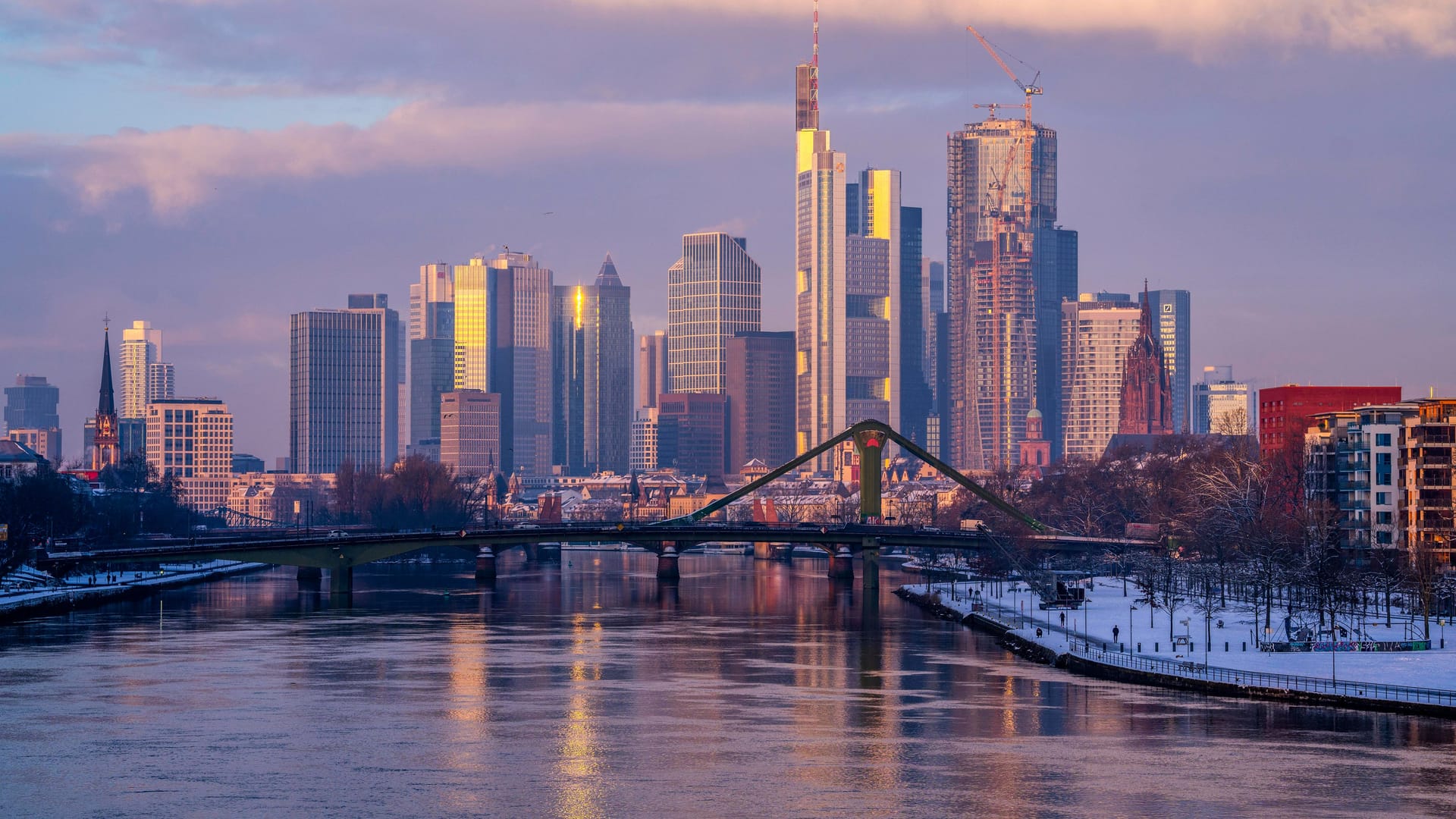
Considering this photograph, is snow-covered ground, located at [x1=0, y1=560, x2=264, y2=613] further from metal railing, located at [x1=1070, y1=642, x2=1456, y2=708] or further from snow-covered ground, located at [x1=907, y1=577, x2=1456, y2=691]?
metal railing, located at [x1=1070, y1=642, x2=1456, y2=708]

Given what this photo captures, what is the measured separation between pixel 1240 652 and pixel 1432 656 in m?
8.57

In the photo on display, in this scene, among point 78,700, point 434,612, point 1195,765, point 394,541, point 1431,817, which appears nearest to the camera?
point 1431,817

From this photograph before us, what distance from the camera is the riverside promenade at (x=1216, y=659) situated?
69562mm

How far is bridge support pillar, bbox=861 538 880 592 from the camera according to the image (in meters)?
152

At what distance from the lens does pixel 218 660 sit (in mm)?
87750

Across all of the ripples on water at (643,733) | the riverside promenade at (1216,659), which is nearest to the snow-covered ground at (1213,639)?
the riverside promenade at (1216,659)

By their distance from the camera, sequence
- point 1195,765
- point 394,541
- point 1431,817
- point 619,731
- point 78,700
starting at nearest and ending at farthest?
point 1431,817
point 1195,765
point 619,731
point 78,700
point 394,541

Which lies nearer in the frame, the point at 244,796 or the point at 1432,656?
the point at 244,796

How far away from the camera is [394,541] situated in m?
144

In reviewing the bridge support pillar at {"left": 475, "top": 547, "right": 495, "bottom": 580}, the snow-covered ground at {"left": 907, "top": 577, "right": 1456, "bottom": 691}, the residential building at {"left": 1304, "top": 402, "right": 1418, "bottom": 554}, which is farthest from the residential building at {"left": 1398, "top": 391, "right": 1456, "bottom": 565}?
the bridge support pillar at {"left": 475, "top": 547, "right": 495, "bottom": 580}

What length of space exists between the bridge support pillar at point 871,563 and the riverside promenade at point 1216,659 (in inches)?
1384

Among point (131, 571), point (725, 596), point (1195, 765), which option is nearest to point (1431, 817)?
point (1195, 765)

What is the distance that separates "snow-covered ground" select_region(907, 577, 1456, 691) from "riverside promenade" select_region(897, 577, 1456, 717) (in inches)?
2.9

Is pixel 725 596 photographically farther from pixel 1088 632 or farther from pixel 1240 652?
pixel 1240 652
